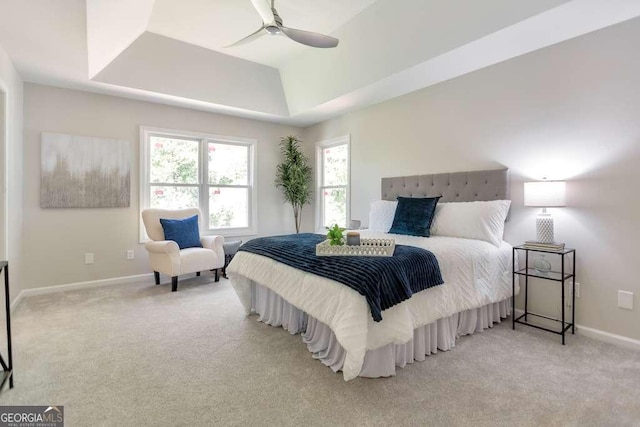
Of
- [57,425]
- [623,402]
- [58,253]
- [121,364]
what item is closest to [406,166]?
[623,402]

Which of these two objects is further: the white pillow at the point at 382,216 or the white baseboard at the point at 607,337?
the white pillow at the point at 382,216

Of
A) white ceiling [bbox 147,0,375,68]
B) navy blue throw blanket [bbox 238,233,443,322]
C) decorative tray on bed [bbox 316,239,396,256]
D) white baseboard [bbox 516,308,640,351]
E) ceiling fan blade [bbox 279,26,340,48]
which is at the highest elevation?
white ceiling [bbox 147,0,375,68]

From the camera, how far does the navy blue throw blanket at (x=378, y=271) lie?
1887mm

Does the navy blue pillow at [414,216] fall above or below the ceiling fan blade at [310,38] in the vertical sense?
below

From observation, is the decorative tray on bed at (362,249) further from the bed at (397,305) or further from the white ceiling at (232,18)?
the white ceiling at (232,18)

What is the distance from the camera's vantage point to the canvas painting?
395 centimetres

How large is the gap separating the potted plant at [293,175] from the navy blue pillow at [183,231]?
1.76m

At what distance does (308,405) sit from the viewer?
5.85 ft

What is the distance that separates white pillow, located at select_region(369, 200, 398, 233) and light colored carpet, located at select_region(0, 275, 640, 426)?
151cm

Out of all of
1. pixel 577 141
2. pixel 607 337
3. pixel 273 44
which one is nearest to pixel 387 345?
pixel 607 337

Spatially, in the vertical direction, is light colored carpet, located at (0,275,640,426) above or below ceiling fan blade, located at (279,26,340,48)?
below

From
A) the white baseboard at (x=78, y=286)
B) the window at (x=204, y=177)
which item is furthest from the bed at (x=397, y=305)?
the window at (x=204, y=177)

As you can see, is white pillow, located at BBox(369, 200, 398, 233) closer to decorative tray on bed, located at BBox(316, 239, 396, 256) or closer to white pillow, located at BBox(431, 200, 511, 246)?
→ white pillow, located at BBox(431, 200, 511, 246)

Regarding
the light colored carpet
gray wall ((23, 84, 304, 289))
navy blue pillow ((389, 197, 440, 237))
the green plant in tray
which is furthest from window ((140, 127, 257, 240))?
the green plant in tray
